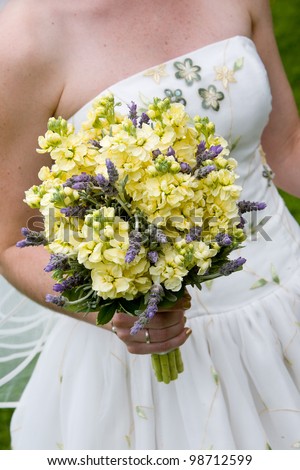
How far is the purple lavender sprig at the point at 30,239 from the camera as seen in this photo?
146cm

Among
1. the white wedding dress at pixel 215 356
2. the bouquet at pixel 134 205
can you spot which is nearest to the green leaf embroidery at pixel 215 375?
the white wedding dress at pixel 215 356

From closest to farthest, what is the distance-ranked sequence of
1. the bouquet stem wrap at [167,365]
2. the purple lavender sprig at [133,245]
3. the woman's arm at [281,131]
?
the purple lavender sprig at [133,245]
the bouquet stem wrap at [167,365]
the woman's arm at [281,131]

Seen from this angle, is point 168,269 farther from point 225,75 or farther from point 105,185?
point 225,75

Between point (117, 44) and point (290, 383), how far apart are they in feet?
3.27

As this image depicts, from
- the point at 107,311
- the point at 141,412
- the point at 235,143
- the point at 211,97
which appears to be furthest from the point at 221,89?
the point at 141,412

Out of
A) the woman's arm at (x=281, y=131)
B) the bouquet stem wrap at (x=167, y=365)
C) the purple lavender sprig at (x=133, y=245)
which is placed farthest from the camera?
the woman's arm at (x=281, y=131)

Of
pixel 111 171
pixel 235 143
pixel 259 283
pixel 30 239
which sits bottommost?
pixel 259 283

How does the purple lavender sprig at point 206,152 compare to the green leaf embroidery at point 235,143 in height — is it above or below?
above

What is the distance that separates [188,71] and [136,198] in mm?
625

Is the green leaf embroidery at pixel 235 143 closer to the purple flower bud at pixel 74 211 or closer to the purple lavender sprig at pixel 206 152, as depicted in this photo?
the purple lavender sprig at pixel 206 152

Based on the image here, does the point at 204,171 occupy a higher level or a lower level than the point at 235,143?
higher

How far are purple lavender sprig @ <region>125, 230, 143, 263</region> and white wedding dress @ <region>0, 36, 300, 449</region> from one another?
1.83 feet

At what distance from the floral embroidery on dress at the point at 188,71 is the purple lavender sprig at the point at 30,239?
0.63 metres

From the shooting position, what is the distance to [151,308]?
1409mm
